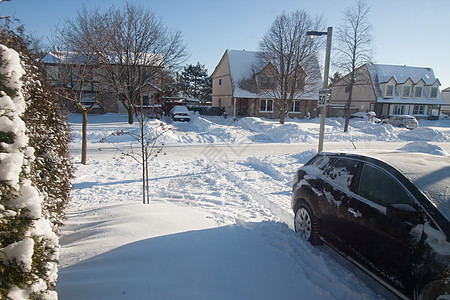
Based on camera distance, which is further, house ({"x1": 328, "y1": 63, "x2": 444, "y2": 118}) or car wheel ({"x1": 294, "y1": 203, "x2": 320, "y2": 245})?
house ({"x1": 328, "y1": 63, "x2": 444, "y2": 118})

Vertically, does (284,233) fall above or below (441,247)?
below

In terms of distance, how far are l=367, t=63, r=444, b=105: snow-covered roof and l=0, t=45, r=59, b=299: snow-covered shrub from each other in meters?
47.0

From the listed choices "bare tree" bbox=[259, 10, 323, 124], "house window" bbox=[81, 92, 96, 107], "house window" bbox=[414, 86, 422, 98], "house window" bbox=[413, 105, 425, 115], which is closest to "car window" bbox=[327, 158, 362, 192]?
"house window" bbox=[81, 92, 96, 107]

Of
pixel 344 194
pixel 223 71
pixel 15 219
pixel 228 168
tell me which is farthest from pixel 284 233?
pixel 223 71

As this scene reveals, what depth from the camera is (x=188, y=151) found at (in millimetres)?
13516

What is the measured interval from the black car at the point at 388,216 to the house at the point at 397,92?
39050mm

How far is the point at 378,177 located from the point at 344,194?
55 cm

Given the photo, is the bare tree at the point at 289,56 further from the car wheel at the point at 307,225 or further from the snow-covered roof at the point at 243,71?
the car wheel at the point at 307,225

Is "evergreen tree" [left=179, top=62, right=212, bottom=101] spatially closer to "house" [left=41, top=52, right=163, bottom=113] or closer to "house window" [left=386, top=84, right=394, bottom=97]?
"house window" [left=386, top=84, right=394, bottom=97]

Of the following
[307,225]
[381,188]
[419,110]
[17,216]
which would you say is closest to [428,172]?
[381,188]

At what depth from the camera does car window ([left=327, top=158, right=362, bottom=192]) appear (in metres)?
3.79

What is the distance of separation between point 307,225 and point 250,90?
30138mm

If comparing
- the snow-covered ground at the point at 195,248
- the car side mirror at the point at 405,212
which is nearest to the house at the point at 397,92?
the snow-covered ground at the point at 195,248

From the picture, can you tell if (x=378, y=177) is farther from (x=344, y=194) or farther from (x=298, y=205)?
(x=298, y=205)
